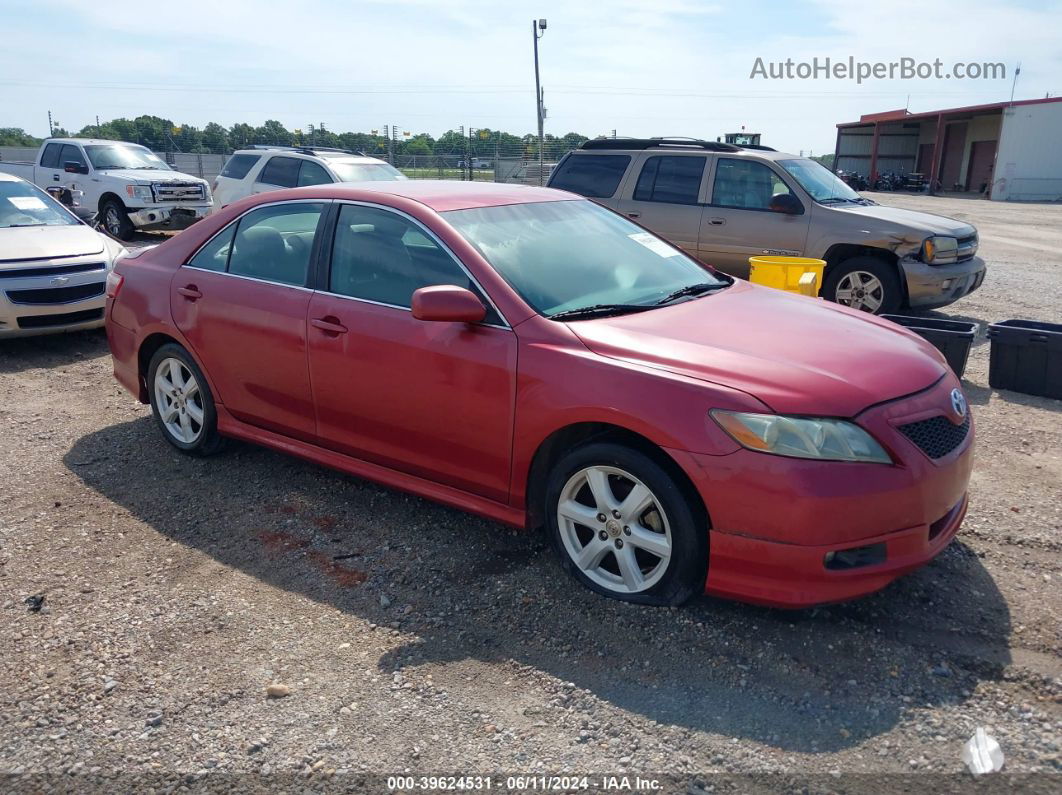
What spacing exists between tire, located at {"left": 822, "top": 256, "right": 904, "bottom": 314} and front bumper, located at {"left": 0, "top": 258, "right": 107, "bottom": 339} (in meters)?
7.32

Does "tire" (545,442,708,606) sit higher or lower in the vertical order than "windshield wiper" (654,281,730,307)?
lower

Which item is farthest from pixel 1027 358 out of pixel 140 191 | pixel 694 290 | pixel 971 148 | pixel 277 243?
pixel 971 148

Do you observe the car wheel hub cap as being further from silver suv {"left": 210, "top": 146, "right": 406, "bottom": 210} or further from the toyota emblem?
silver suv {"left": 210, "top": 146, "right": 406, "bottom": 210}

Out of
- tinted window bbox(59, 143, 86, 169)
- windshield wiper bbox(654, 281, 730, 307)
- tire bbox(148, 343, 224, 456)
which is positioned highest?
tinted window bbox(59, 143, 86, 169)

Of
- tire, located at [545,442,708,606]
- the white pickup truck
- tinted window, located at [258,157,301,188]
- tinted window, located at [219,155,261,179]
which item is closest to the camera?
tire, located at [545,442,708,606]

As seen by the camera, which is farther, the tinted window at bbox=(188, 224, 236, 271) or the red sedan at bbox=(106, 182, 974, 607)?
the tinted window at bbox=(188, 224, 236, 271)

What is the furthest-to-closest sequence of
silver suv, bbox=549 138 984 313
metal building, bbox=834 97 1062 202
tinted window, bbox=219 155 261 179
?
1. metal building, bbox=834 97 1062 202
2. tinted window, bbox=219 155 261 179
3. silver suv, bbox=549 138 984 313

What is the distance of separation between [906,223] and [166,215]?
→ 12.5 meters

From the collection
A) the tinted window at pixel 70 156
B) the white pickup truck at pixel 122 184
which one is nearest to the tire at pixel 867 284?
the white pickup truck at pixel 122 184

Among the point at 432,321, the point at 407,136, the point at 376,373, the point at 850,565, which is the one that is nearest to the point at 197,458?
the point at 376,373

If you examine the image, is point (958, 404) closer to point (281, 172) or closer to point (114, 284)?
point (114, 284)

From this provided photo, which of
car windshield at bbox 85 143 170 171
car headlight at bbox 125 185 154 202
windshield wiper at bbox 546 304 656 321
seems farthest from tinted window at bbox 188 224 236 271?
car windshield at bbox 85 143 170 171

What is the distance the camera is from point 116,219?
15320 mm

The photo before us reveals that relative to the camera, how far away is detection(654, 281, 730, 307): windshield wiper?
3984mm
